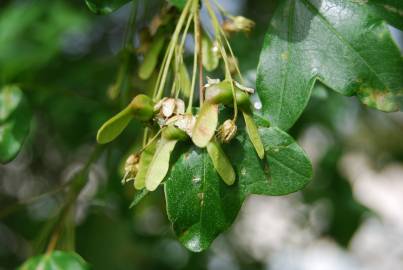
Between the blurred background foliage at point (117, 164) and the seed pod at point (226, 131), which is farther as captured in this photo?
the blurred background foliage at point (117, 164)

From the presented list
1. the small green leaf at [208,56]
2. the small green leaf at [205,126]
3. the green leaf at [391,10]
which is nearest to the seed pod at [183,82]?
the small green leaf at [208,56]

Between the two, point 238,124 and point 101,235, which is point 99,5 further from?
point 101,235

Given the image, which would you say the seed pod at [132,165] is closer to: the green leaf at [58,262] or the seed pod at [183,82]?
the seed pod at [183,82]

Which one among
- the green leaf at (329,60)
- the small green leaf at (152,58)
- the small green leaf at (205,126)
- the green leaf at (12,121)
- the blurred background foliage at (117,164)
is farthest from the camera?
the blurred background foliage at (117,164)

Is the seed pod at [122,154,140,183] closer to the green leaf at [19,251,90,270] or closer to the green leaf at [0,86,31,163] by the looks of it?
the green leaf at [19,251,90,270]

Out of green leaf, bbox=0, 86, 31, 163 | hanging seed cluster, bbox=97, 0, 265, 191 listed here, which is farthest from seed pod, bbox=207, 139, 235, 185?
green leaf, bbox=0, 86, 31, 163

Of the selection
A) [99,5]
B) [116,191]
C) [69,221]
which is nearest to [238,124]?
[99,5]

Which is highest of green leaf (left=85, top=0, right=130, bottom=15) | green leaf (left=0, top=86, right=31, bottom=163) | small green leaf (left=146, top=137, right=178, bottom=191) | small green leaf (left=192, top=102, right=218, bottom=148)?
green leaf (left=85, top=0, right=130, bottom=15)
